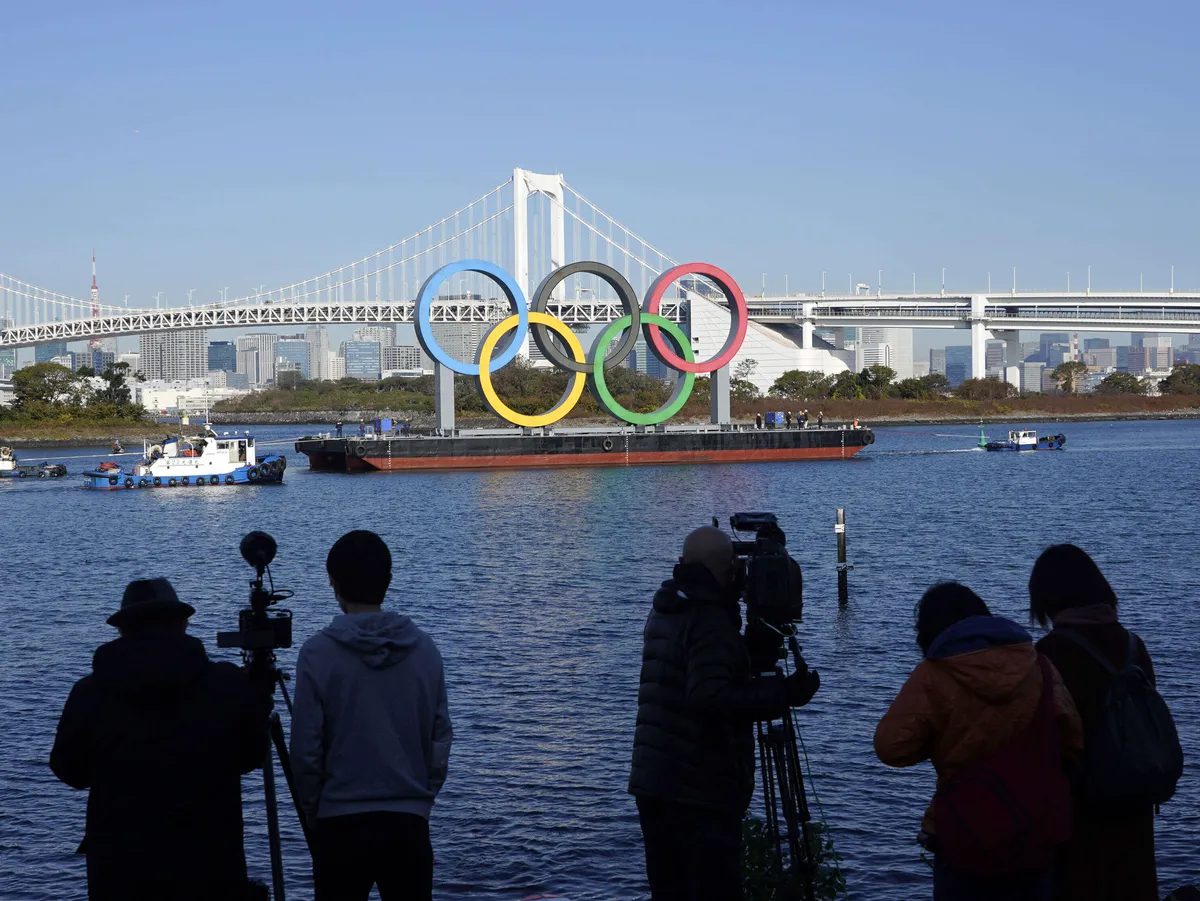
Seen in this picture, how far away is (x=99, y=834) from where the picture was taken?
3508mm

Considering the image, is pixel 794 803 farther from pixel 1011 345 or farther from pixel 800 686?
pixel 1011 345

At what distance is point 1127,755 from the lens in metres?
3.62

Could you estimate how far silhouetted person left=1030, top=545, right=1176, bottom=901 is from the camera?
3.68 metres

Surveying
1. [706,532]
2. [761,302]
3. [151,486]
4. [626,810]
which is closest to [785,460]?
[151,486]

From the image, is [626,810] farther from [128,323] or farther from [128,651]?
[128,323]

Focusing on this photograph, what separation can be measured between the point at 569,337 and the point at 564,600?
28645mm

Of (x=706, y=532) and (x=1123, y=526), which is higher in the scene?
(x=706, y=532)

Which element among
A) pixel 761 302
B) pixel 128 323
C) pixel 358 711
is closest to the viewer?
pixel 358 711

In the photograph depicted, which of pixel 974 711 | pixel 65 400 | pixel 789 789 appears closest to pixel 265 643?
pixel 789 789

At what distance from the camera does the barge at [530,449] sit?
46.5m

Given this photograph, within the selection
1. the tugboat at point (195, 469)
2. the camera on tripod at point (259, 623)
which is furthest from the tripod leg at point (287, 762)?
the tugboat at point (195, 469)

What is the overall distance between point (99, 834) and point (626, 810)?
557 centimetres

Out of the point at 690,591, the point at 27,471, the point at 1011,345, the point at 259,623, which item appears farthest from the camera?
the point at 1011,345

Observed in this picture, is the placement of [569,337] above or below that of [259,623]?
above
